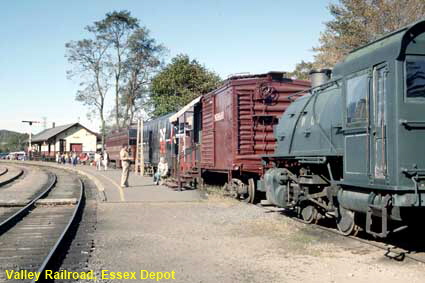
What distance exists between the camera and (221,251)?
8195 mm

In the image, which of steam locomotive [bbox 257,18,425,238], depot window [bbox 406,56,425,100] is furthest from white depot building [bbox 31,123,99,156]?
depot window [bbox 406,56,425,100]

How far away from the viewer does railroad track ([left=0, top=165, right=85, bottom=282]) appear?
747cm

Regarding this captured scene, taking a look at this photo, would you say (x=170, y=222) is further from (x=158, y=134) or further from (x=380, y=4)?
(x=380, y=4)

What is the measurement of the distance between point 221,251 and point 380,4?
21.9 metres

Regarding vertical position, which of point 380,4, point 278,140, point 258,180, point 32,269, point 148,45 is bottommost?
point 32,269

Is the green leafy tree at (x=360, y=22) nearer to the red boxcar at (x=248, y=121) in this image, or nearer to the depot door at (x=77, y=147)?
the red boxcar at (x=248, y=121)

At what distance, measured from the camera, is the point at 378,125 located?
7320mm

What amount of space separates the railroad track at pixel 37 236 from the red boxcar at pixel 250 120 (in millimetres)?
4607

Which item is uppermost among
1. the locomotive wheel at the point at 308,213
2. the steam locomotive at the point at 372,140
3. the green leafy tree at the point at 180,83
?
the green leafy tree at the point at 180,83

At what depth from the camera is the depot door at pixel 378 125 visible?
7.15 metres

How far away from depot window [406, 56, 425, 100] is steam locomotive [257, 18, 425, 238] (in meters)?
0.01

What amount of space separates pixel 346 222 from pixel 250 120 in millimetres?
5792

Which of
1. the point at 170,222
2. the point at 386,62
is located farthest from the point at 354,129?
the point at 170,222

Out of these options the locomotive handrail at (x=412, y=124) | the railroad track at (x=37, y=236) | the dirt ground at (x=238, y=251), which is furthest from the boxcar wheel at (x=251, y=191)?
the locomotive handrail at (x=412, y=124)
